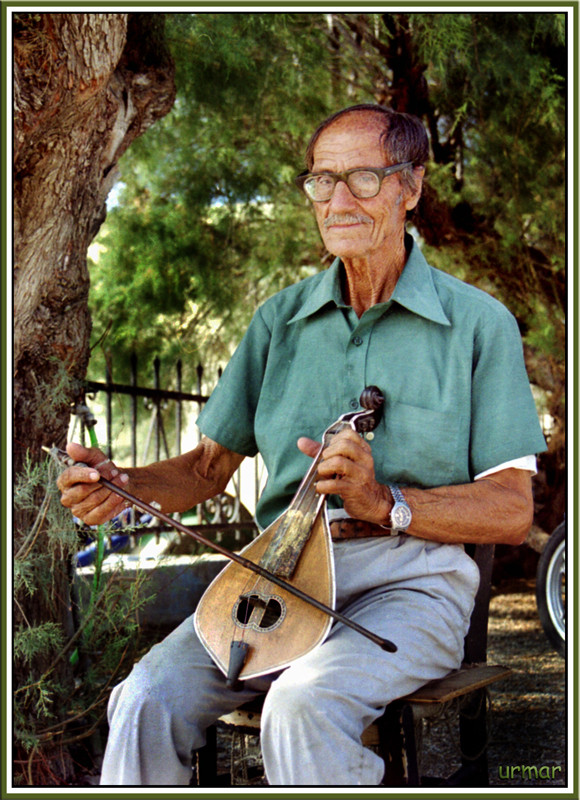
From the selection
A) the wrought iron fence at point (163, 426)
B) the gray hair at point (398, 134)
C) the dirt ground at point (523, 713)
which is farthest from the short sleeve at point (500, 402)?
the wrought iron fence at point (163, 426)

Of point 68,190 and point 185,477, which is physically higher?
point 68,190

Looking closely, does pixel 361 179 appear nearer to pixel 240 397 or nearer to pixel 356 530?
pixel 240 397

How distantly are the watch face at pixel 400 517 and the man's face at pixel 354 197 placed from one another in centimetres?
72

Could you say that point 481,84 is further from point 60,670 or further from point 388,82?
point 60,670

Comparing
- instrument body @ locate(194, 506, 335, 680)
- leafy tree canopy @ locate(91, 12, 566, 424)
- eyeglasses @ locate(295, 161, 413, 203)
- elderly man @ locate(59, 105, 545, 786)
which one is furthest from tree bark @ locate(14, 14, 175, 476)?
instrument body @ locate(194, 506, 335, 680)

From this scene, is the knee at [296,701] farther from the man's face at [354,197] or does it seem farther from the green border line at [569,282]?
the man's face at [354,197]

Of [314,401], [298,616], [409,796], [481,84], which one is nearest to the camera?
[409,796]

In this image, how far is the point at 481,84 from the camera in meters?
4.53

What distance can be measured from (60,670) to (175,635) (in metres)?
1.29

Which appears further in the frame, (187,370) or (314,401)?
(187,370)

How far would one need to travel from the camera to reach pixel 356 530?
7.13 feet

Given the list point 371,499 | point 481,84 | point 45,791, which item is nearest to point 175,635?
point 45,791

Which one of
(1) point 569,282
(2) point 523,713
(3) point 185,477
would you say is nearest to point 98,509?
(3) point 185,477

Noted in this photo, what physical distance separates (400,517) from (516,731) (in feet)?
7.79
